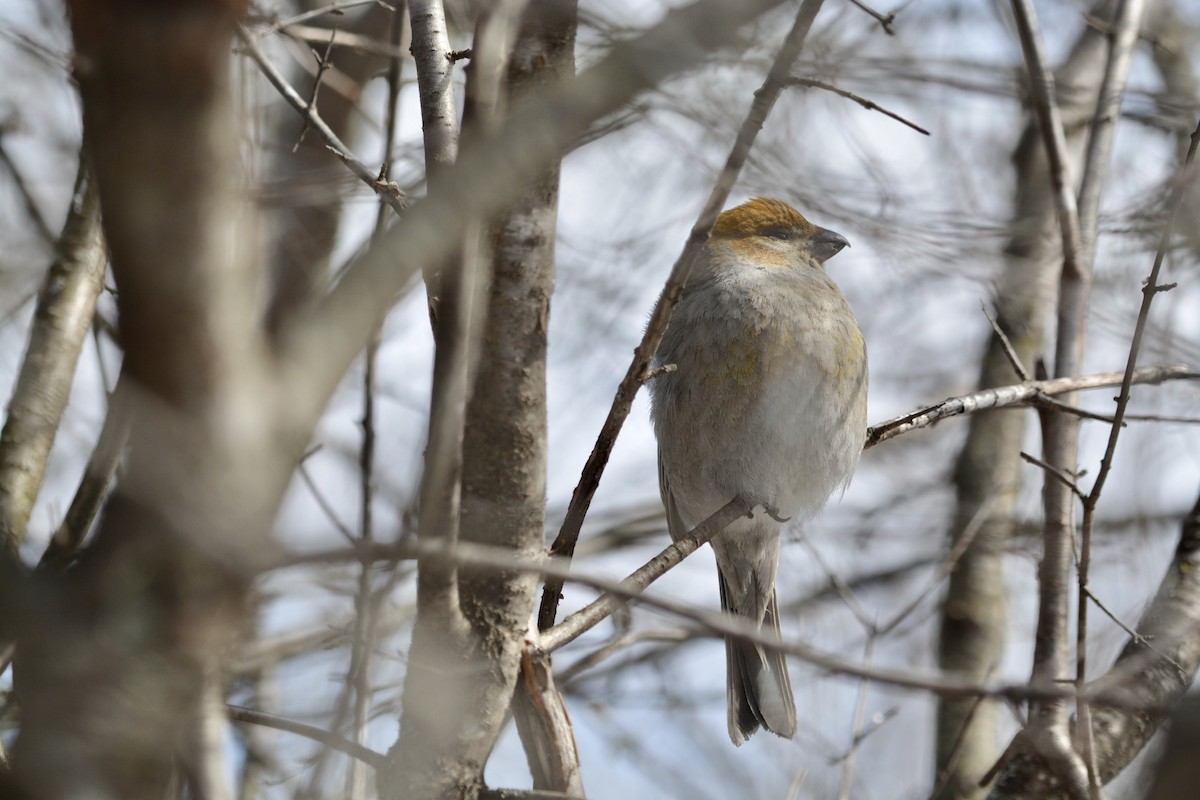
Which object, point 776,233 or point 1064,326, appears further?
point 776,233

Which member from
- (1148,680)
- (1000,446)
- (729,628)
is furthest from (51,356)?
(1000,446)

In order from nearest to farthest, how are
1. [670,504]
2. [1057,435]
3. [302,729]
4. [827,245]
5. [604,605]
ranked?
[302,729] < [604,605] < [1057,435] < [670,504] < [827,245]

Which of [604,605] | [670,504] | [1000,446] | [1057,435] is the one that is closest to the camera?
[604,605]

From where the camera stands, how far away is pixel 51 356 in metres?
3.26

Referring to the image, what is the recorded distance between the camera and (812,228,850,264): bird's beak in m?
4.74

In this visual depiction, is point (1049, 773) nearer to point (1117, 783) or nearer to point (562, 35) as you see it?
point (1117, 783)

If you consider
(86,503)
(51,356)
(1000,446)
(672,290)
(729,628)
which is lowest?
(729,628)

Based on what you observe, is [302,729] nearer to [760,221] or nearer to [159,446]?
[159,446]

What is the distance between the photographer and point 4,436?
3162 millimetres

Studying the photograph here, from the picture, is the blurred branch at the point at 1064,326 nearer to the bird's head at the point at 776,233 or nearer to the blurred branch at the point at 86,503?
the bird's head at the point at 776,233

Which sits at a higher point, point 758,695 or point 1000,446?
point 1000,446

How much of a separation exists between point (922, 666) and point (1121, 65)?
3.51 metres

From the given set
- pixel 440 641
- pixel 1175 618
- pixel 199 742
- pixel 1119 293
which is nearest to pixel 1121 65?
pixel 1119 293

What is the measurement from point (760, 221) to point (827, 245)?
0.30 metres
